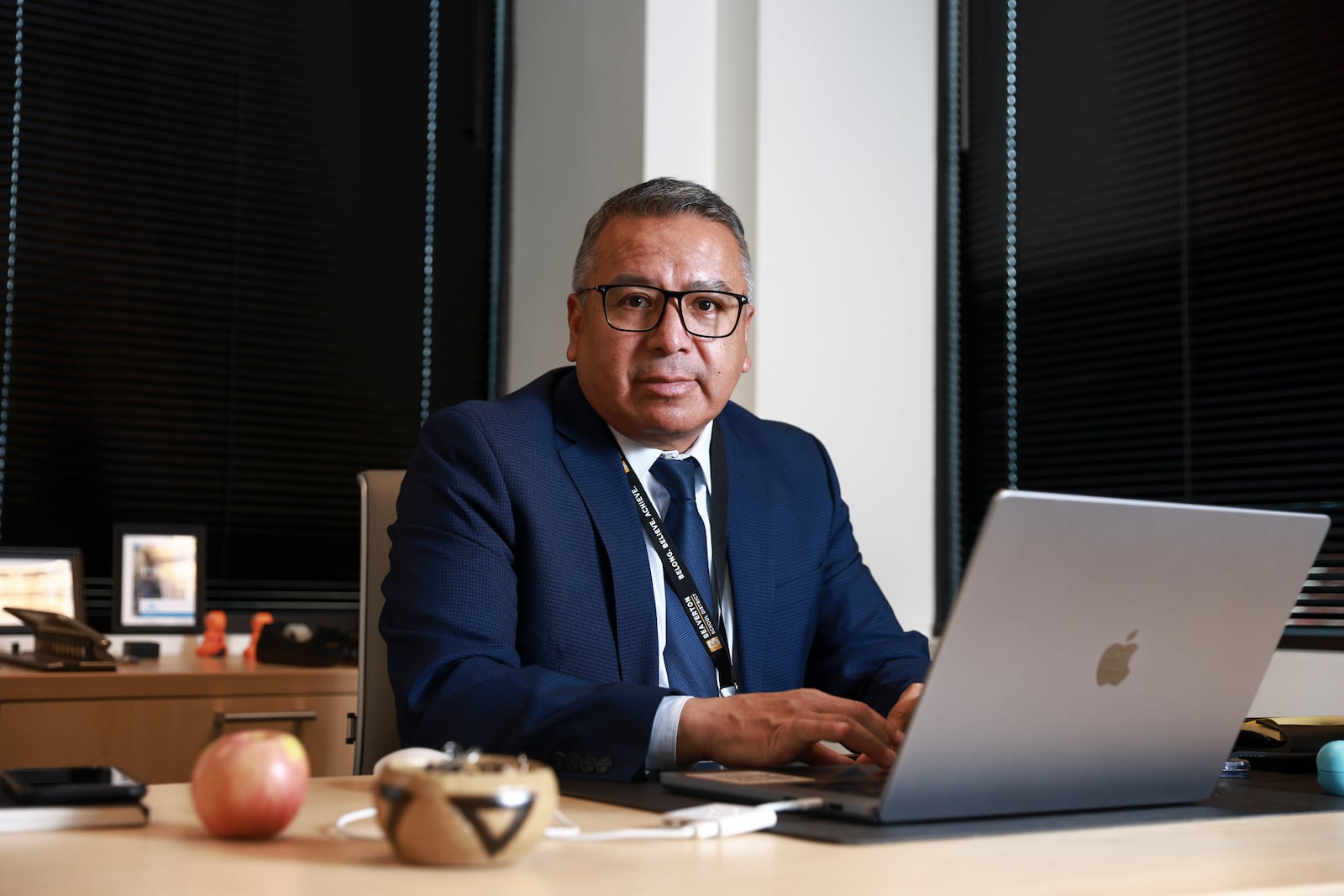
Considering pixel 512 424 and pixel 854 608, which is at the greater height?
pixel 512 424

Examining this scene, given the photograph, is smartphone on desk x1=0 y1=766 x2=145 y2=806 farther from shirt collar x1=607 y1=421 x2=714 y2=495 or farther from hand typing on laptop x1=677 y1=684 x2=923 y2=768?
shirt collar x1=607 y1=421 x2=714 y2=495

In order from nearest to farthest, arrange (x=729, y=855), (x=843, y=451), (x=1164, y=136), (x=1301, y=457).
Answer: (x=729, y=855) → (x=1301, y=457) → (x=1164, y=136) → (x=843, y=451)

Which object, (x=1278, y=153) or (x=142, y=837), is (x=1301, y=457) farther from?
(x=142, y=837)

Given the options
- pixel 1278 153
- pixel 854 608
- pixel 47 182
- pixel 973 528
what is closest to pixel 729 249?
pixel 854 608

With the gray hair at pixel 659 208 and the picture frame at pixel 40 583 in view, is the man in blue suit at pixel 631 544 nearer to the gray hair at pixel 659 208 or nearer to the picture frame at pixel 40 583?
the gray hair at pixel 659 208

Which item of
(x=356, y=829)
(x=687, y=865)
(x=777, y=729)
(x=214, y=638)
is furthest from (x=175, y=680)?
(x=687, y=865)

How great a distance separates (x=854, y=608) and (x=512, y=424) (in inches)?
24.5

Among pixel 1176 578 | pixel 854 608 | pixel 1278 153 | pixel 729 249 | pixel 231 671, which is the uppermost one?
pixel 1278 153

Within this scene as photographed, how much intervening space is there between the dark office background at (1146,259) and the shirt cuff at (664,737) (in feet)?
5.58

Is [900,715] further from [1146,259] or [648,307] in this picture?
[1146,259]

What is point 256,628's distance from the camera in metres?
3.19

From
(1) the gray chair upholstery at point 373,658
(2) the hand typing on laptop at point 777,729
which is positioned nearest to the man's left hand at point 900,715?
(2) the hand typing on laptop at point 777,729

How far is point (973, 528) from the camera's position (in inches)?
132

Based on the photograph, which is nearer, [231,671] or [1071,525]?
[1071,525]
